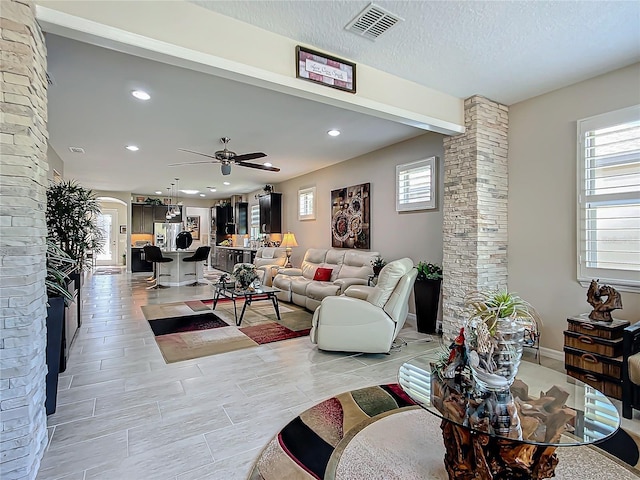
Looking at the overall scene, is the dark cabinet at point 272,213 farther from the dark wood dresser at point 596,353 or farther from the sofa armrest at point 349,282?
the dark wood dresser at point 596,353

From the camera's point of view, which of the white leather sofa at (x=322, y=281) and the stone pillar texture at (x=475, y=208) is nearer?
the stone pillar texture at (x=475, y=208)

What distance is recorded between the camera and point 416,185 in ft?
17.6

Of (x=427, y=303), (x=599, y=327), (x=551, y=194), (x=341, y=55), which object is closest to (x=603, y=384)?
(x=599, y=327)

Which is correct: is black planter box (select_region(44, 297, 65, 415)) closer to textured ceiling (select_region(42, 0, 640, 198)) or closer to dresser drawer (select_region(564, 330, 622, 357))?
textured ceiling (select_region(42, 0, 640, 198))

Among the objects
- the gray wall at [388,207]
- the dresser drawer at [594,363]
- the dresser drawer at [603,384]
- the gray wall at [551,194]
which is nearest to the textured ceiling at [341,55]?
the gray wall at [551,194]

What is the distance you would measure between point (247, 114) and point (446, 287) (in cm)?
333

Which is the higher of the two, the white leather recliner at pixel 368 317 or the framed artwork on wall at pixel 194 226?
the framed artwork on wall at pixel 194 226

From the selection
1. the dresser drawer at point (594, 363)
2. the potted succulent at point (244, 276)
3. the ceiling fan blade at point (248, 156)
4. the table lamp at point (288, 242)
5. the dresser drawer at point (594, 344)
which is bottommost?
the dresser drawer at point (594, 363)

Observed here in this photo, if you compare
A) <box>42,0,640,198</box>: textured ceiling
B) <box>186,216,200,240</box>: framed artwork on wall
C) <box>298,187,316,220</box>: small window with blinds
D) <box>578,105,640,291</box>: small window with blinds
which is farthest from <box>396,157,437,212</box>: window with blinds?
<box>186,216,200,240</box>: framed artwork on wall

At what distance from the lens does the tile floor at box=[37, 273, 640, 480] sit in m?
2.04

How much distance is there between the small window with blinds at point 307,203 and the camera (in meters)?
7.98

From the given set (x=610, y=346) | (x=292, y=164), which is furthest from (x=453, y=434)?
(x=292, y=164)

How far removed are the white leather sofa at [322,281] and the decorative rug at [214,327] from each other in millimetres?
270

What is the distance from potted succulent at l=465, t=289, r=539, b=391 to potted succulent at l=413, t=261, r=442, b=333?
9.78ft
